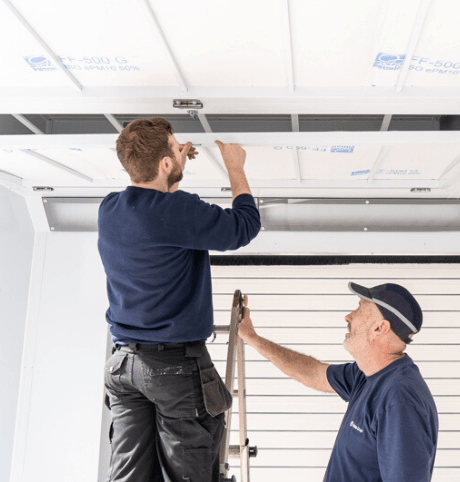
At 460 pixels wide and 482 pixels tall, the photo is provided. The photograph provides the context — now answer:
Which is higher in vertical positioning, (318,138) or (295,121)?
(295,121)

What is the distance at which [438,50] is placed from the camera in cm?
212

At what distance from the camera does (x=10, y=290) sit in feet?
16.4

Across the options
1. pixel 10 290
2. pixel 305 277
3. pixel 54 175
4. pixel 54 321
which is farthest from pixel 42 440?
pixel 305 277

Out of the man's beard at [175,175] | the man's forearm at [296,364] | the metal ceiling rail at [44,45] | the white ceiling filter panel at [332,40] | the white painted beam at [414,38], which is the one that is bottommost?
the man's forearm at [296,364]

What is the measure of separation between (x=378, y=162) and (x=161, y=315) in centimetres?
238

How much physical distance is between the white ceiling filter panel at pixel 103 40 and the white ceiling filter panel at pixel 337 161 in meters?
1.31

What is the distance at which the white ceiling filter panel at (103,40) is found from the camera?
6.40 feet

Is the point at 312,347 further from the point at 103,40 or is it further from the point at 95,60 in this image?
the point at 103,40

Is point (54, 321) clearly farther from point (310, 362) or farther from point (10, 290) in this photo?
point (310, 362)

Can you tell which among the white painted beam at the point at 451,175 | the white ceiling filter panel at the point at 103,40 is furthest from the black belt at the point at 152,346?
the white painted beam at the point at 451,175

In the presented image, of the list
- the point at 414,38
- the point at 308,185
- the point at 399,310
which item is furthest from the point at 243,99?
the point at 308,185

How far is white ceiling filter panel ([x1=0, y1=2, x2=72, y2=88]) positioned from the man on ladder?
0.53 m

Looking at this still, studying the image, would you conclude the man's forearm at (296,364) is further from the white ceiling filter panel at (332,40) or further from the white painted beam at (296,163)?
→ the white ceiling filter panel at (332,40)

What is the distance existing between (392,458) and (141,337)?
1.17 meters
